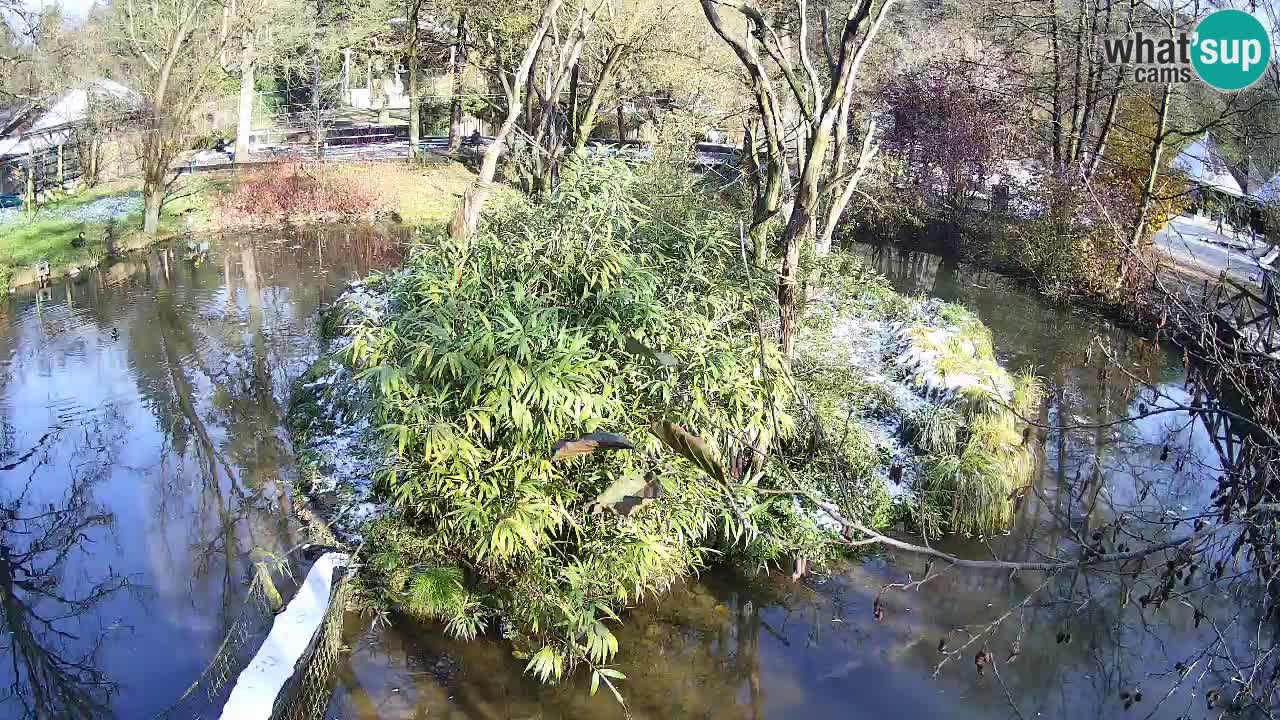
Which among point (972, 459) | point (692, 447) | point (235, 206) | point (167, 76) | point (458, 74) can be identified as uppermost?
point (458, 74)

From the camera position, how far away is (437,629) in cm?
555

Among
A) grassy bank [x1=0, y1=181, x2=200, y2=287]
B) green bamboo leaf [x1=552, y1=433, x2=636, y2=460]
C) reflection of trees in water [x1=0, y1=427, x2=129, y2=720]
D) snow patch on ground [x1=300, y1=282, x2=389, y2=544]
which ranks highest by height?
Result: green bamboo leaf [x1=552, y1=433, x2=636, y2=460]

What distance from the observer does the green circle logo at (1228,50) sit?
5.71 m

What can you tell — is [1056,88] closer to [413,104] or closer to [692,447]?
[413,104]

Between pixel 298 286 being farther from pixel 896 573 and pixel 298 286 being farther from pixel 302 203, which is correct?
pixel 896 573

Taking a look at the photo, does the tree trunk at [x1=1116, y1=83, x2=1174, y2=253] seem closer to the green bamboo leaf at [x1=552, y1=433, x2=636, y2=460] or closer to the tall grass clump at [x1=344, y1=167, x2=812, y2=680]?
the tall grass clump at [x1=344, y1=167, x2=812, y2=680]

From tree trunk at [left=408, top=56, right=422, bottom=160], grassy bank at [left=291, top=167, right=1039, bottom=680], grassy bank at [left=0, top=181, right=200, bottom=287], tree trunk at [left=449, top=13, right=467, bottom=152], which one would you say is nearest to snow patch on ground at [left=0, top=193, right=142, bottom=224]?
grassy bank at [left=0, top=181, right=200, bottom=287]

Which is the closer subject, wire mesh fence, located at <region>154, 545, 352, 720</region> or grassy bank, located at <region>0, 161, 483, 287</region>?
wire mesh fence, located at <region>154, 545, 352, 720</region>

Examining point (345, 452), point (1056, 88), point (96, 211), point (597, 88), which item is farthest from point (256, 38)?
point (1056, 88)

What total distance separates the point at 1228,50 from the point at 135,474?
9.21m

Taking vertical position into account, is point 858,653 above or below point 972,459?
below

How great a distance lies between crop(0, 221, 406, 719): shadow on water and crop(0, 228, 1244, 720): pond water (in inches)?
0.8

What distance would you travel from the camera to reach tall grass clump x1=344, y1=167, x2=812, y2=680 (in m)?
4.91

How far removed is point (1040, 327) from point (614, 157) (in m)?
7.69
